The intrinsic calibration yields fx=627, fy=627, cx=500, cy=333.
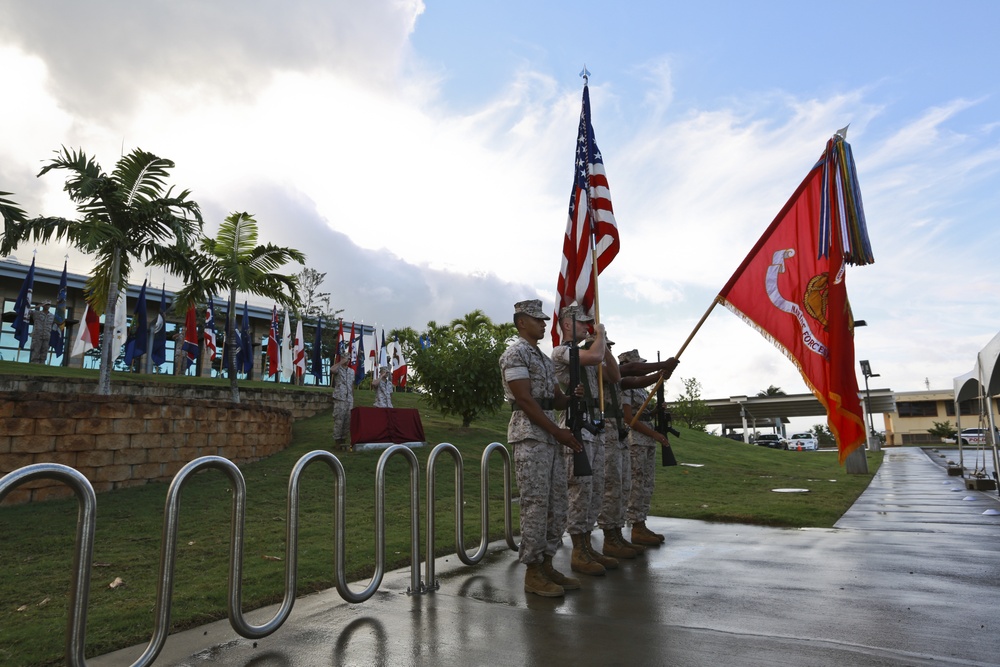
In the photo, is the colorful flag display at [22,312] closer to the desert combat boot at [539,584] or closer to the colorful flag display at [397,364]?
the colorful flag display at [397,364]

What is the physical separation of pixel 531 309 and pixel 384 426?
10.1m

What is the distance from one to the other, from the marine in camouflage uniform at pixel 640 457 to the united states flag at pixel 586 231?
32.6 inches

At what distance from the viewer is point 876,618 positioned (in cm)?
344

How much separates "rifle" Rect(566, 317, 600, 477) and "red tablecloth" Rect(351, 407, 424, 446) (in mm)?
9615

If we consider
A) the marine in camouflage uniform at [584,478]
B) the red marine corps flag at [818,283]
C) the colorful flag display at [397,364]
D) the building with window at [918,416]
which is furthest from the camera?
the building with window at [918,416]

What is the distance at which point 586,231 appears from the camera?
245 inches

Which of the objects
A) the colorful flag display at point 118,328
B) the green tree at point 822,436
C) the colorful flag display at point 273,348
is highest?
the colorful flag display at point 273,348

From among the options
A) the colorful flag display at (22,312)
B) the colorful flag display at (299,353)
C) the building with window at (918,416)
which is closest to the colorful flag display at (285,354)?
the colorful flag display at (299,353)

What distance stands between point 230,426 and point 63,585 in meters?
7.24

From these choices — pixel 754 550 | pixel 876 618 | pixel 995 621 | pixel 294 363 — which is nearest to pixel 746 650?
pixel 876 618

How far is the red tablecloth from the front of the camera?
13578 mm

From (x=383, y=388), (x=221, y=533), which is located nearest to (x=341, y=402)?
(x=383, y=388)

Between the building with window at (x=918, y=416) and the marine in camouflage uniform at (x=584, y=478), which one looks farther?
the building with window at (x=918, y=416)

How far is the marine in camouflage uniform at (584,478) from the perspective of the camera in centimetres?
482
